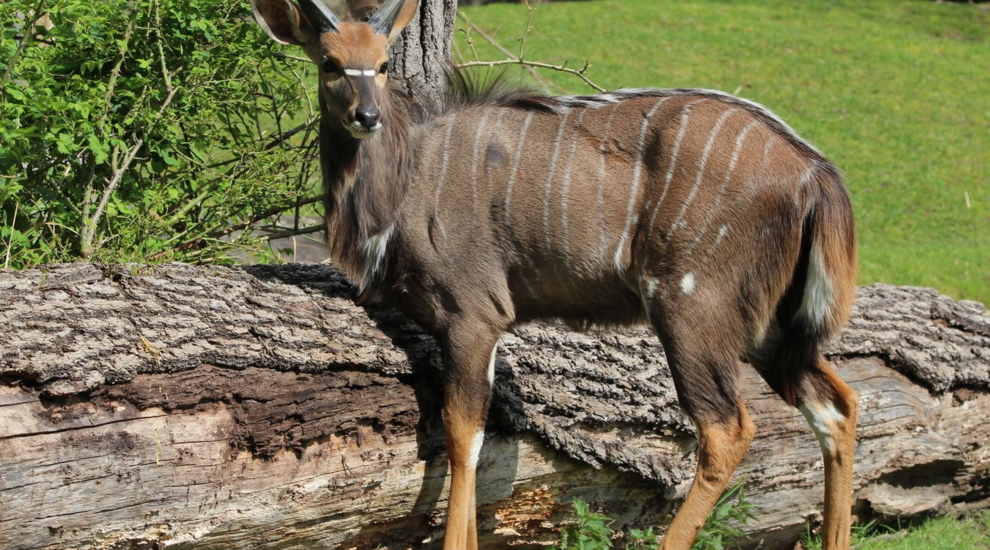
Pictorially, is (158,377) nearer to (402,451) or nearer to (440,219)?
(402,451)

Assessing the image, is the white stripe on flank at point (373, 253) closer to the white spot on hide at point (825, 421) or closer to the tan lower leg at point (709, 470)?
the tan lower leg at point (709, 470)

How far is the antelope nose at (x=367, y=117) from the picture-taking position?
10.1 ft

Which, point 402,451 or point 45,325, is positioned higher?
point 45,325

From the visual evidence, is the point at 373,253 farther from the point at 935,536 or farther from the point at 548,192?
the point at 935,536

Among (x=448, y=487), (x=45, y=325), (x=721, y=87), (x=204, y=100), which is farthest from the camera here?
Answer: (x=721, y=87)

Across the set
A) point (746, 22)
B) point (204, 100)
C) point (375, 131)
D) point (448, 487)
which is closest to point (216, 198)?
point (204, 100)

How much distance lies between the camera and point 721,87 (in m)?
12.2

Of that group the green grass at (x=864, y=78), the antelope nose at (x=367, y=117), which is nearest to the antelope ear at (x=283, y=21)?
the antelope nose at (x=367, y=117)

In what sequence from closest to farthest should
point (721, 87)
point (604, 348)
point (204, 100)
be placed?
point (604, 348), point (204, 100), point (721, 87)

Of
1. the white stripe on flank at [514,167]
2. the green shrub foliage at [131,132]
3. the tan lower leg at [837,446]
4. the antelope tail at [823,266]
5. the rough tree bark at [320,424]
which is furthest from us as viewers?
the green shrub foliage at [131,132]

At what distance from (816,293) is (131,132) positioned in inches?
105

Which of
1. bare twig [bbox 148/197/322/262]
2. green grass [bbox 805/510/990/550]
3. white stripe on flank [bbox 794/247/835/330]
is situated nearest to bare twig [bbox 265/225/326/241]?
bare twig [bbox 148/197/322/262]

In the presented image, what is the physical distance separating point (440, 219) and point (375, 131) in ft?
1.17

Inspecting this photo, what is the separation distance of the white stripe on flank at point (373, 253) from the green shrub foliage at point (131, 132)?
3.06ft
